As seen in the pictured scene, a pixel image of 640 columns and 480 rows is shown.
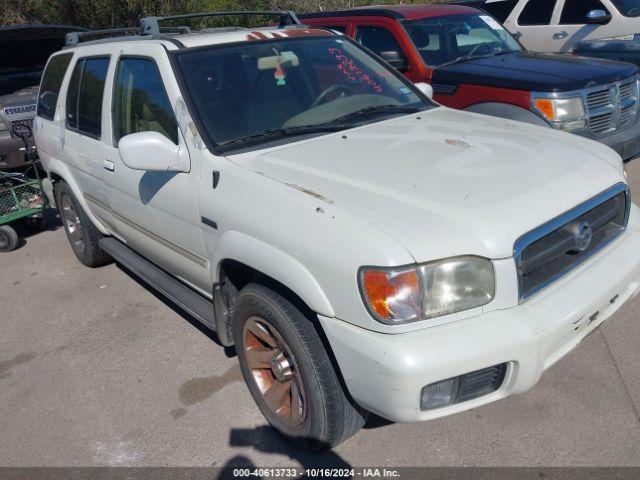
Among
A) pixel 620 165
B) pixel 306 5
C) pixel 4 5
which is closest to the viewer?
pixel 620 165

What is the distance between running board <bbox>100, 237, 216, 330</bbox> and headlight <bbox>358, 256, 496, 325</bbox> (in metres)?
1.32

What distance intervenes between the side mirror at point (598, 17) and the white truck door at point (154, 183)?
23.2ft

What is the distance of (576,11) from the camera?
9195 millimetres

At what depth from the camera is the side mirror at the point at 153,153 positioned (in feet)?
10.1

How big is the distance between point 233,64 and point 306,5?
17594 millimetres

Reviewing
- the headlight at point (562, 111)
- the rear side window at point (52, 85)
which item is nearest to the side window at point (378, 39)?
the headlight at point (562, 111)

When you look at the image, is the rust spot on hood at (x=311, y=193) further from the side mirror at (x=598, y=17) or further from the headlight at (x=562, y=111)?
the side mirror at (x=598, y=17)

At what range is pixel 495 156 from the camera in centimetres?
298

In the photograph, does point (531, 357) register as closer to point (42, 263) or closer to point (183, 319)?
point (183, 319)

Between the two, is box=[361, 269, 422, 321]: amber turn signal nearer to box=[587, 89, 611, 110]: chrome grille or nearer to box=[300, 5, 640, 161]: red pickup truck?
box=[300, 5, 640, 161]: red pickup truck

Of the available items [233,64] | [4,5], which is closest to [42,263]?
[233,64]

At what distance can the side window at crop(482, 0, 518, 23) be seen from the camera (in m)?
9.92

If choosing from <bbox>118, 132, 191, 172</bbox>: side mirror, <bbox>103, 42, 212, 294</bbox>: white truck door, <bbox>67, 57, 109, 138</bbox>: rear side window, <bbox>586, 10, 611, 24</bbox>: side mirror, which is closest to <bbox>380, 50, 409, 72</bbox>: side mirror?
<bbox>67, 57, 109, 138</bbox>: rear side window

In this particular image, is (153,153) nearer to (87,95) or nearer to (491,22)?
(87,95)
